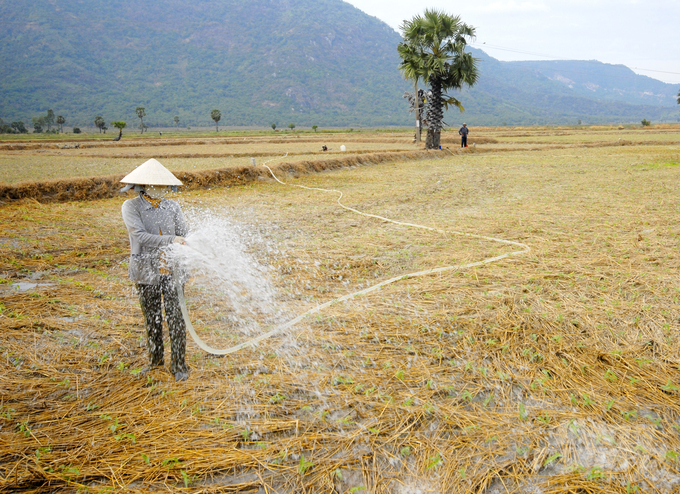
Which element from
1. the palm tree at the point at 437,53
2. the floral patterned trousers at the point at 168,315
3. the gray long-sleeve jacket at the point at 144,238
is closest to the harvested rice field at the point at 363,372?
the floral patterned trousers at the point at 168,315

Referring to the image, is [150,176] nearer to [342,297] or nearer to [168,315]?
[168,315]

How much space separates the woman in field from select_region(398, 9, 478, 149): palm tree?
23056mm

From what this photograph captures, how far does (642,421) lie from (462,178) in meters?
13.6

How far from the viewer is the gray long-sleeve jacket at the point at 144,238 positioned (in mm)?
3451

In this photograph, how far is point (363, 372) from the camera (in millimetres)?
3545

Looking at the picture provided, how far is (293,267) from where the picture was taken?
6.31 meters

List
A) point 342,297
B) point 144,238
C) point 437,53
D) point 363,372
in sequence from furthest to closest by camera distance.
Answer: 1. point 437,53
2. point 342,297
3. point 363,372
4. point 144,238

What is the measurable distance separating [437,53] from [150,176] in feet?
81.2

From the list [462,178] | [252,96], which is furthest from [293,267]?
[252,96]

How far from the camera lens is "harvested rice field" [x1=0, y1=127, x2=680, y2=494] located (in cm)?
256

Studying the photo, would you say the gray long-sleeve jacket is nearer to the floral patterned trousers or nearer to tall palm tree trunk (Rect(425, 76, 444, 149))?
the floral patterned trousers

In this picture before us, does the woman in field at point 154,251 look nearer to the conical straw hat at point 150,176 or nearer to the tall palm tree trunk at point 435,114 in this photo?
the conical straw hat at point 150,176

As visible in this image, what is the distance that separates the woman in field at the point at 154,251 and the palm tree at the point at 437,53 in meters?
23.1

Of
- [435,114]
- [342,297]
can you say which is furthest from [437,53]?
[342,297]
